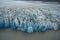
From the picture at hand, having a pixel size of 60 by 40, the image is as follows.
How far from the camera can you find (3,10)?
3.35 ft

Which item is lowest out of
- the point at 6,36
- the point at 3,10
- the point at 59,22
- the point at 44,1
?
the point at 6,36

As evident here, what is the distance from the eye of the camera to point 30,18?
100 centimetres

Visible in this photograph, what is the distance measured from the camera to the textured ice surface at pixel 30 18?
99 cm

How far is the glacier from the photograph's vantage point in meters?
0.99

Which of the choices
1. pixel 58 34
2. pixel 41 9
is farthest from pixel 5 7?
pixel 58 34

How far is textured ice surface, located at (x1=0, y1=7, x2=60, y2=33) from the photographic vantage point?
989mm

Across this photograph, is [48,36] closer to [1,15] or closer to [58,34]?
[58,34]

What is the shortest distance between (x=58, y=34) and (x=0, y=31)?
24.8 inches

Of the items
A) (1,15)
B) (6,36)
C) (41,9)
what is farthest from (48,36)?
(1,15)

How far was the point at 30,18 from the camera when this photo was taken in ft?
3.28

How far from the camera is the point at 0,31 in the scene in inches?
39.7

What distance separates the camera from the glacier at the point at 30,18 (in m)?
0.99

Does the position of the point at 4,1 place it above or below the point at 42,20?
above

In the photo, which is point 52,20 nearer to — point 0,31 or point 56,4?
point 56,4
